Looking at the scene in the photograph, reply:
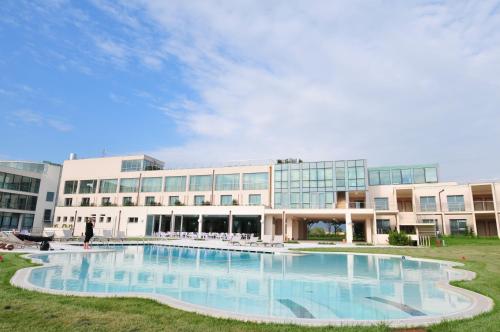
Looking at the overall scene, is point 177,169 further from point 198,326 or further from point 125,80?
point 198,326

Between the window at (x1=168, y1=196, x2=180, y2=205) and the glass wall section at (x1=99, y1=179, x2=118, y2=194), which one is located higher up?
the glass wall section at (x1=99, y1=179, x2=118, y2=194)

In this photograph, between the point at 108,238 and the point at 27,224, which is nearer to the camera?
the point at 108,238

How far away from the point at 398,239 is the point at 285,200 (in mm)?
13004

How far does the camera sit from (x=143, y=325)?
4.48 metres

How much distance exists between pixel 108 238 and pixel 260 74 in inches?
765

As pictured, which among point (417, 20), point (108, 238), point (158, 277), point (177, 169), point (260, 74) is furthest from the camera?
point (177, 169)

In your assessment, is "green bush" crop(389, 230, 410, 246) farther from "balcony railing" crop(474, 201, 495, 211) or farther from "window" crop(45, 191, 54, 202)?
"window" crop(45, 191, 54, 202)

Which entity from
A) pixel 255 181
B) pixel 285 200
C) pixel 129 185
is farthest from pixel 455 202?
pixel 129 185

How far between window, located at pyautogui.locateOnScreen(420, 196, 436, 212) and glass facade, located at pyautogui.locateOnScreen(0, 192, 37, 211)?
50251 millimetres

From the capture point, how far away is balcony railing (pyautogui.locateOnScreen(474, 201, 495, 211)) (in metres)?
31.9

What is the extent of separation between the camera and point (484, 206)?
31875 millimetres

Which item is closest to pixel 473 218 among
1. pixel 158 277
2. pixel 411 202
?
pixel 411 202

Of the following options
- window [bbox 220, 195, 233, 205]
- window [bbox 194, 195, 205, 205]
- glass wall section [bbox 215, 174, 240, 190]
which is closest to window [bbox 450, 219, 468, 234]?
glass wall section [bbox 215, 174, 240, 190]

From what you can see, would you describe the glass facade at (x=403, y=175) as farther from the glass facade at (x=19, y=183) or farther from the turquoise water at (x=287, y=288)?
the glass facade at (x=19, y=183)
